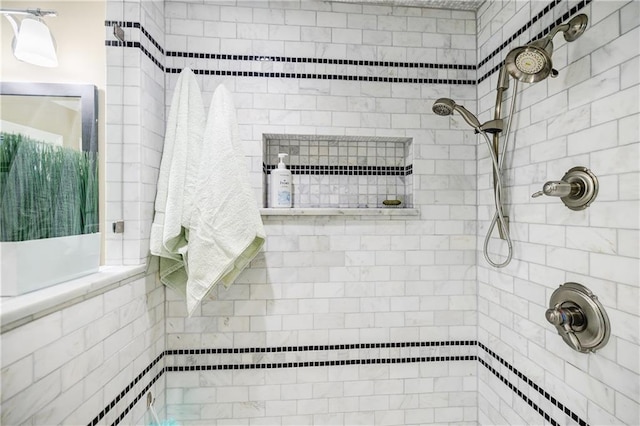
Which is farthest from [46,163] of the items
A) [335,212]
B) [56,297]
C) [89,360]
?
[335,212]

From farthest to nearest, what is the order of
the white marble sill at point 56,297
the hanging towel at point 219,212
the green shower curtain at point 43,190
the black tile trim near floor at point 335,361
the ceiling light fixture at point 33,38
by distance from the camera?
the black tile trim near floor at point 335,361, the hanging towel at point 219,212, the ceiling light fixture at point 33,38, the green shower curtain at point 43,190, the white marble sill at point 56,297

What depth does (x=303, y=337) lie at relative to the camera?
1774 millimetres

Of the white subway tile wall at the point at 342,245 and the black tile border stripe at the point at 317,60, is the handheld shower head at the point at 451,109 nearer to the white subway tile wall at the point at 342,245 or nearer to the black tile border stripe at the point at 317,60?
the white subway tile wall at the point at 342,245

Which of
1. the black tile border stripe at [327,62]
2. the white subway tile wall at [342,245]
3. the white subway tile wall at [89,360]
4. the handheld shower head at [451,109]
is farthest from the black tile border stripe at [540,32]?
the white subway tile wall at [89,360]

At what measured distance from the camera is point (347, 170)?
1918 millimetres

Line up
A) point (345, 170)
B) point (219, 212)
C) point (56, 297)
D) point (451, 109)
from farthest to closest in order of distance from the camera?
1. point (345, 170)
2. point (451, 109)
3. point (219, 212)
4. point (56, 297)

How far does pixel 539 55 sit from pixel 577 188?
0.46 m

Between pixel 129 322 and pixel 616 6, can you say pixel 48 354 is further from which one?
pixel 616 6

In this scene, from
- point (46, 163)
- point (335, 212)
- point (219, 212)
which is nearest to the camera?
point (46, 163)

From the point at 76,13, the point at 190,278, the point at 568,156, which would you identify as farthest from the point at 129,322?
the point at 568,156

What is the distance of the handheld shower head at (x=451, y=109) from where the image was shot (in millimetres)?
1563

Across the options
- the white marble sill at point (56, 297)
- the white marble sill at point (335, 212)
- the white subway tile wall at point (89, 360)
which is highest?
the white marble sill at point (335, 212)

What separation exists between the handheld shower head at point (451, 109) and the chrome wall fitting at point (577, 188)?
497 millimetres

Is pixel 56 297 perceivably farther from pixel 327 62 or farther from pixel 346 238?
pixel 327 62
